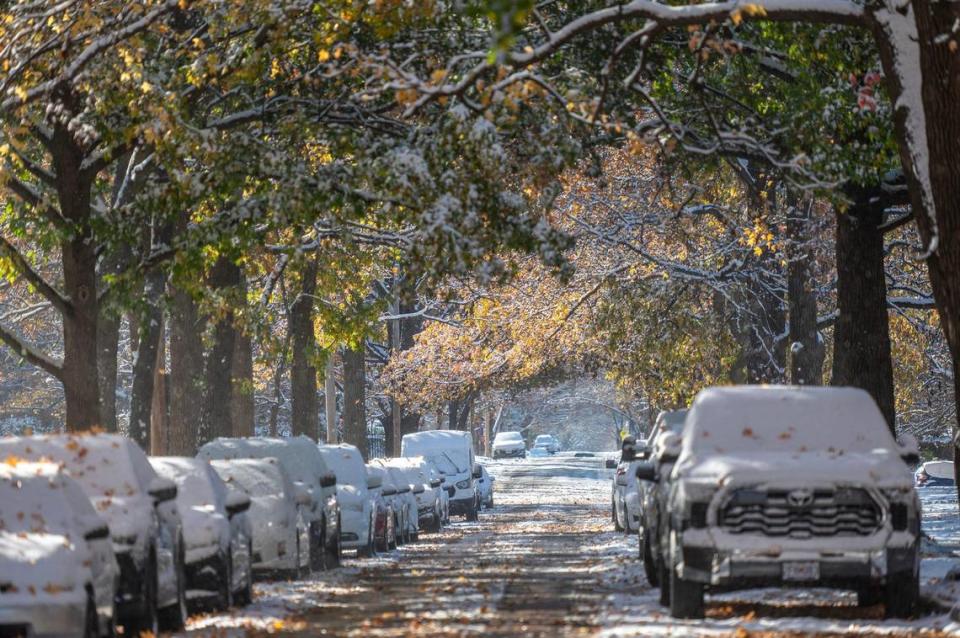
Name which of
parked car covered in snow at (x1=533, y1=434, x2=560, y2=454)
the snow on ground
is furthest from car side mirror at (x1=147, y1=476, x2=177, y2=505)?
parked car covered in snow at (x1=533, y1=434, x2=560, y2=454)

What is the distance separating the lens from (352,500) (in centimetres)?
2684

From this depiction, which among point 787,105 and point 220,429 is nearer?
point 787,105

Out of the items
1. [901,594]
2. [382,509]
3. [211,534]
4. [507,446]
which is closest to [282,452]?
[382,509]

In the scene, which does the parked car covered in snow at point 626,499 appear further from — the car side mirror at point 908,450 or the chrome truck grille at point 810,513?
the chrome truck grille at point 810,513

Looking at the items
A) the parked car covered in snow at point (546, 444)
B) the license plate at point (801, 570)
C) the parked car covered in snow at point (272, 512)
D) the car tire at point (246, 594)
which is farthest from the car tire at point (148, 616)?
the parked car covered in snow at point (546, 444)

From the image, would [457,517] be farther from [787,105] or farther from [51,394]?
[51,394]

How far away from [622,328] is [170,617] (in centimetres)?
2340

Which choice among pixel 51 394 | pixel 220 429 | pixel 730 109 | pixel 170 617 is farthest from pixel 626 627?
pixel 51 394

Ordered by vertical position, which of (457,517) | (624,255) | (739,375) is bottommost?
(457,517)

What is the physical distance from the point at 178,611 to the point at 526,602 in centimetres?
372

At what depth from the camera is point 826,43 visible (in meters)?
19.4

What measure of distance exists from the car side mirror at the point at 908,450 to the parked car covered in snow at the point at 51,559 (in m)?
6.87

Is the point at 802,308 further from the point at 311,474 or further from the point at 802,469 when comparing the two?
the point at 802,469

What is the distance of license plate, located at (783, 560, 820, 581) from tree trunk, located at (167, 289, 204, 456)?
1816cm
